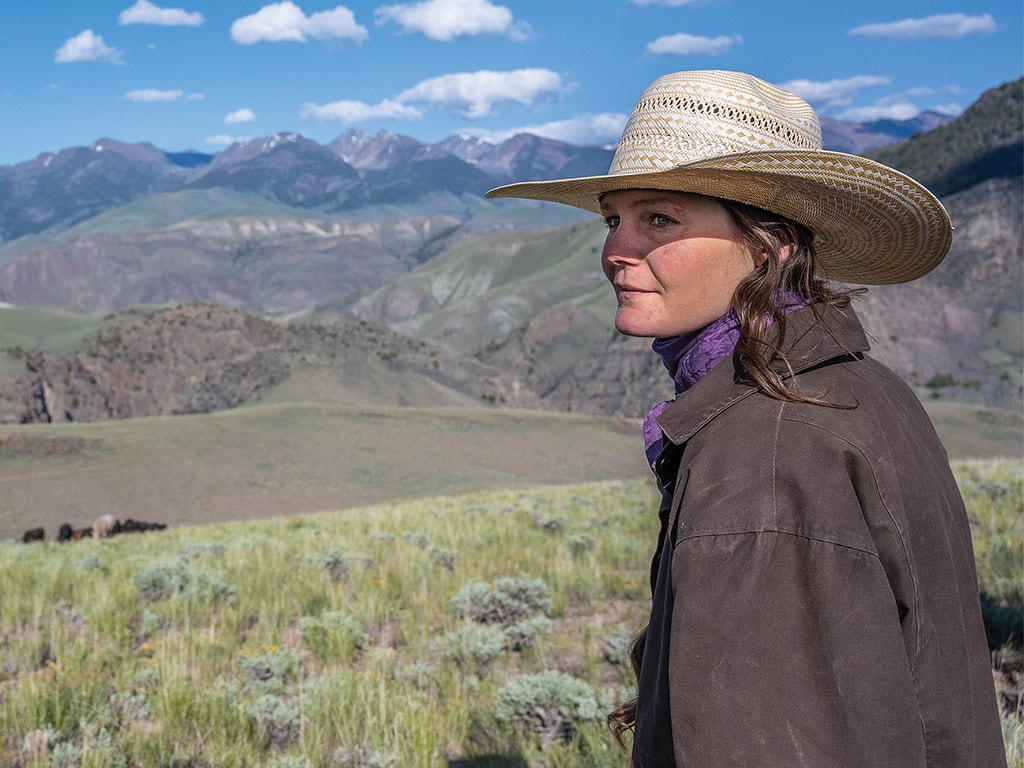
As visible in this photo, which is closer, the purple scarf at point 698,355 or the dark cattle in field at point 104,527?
the purple scarf at point 698,355

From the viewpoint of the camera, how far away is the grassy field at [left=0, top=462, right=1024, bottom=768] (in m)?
3.66

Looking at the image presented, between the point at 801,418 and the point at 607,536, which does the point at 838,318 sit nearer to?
the point at 801,418

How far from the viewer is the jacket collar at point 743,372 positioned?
1.57 m

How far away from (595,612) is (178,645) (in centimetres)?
260

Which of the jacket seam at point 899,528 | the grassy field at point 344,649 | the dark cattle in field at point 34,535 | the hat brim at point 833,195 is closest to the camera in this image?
the jacket seam at point 899,528

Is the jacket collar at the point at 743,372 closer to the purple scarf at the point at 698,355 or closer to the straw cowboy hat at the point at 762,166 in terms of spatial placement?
the purple scarf at the point at 698,355

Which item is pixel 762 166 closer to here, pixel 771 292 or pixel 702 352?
pixel 771 292

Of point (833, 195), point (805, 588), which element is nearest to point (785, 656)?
point (805, 588)

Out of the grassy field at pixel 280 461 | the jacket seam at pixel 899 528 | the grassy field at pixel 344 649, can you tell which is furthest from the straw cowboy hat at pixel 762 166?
the grassy field at pixel 280 461

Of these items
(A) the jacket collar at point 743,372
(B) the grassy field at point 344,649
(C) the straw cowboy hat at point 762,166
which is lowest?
(B) the grassy field at point 344,649

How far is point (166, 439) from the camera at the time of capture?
29.8 metres

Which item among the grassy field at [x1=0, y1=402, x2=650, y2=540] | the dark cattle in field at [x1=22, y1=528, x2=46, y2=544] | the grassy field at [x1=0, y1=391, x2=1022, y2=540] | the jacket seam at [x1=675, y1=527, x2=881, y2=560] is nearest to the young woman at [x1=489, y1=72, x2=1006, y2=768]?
the jacket seam at [x1=675, y1=527, x2=881, y2=560]

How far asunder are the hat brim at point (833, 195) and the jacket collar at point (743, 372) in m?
0.25

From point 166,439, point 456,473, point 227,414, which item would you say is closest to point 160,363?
point 227,414
